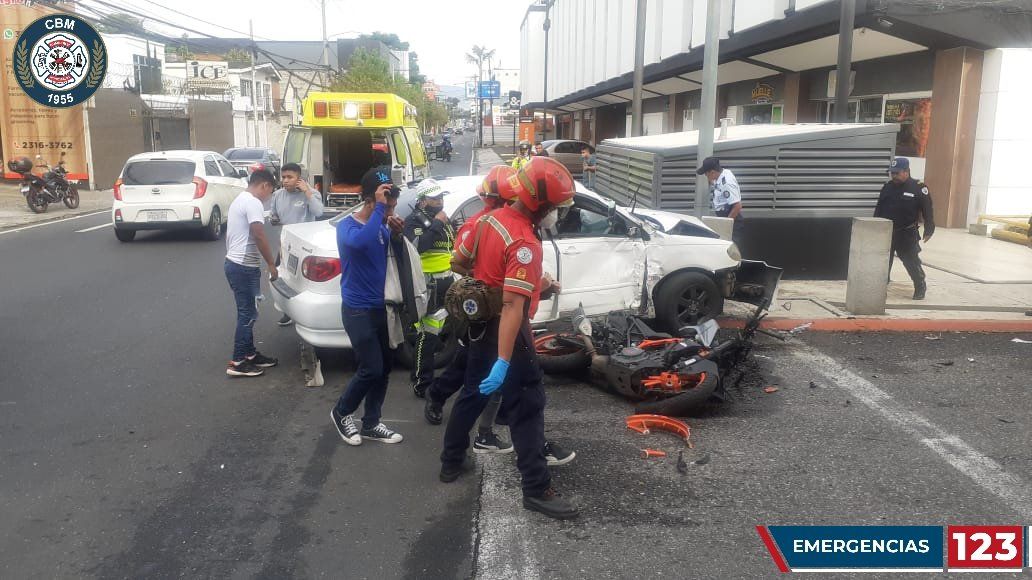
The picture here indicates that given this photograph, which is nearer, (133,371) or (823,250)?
(133,371)

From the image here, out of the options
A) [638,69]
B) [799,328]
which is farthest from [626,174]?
[638,69]

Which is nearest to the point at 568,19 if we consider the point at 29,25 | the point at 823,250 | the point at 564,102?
the point at 564,102

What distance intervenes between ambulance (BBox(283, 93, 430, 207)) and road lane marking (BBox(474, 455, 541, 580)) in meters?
9.71

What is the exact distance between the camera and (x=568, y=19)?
5244cm

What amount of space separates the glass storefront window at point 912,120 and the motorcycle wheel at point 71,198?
764 inches

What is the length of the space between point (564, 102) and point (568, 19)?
16.5 feet

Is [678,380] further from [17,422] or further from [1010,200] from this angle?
[1010,200]

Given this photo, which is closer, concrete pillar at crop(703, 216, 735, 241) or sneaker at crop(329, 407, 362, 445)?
sneaker at crop(329, 407, 362, 445)

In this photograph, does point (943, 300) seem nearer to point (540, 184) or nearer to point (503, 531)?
point (540, 184)

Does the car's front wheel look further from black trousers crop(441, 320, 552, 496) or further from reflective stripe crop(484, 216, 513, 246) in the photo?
reflective stripe crop(484, 216, 513, 246)

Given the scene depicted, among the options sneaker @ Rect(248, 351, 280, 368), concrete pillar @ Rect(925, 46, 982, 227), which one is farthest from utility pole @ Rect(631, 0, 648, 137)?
sneaker @ Rect(248, 351, 280, 368)

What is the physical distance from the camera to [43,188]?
67.0 feet

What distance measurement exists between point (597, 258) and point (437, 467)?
3.02 meters

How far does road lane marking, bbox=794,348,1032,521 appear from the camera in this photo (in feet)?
15.6
